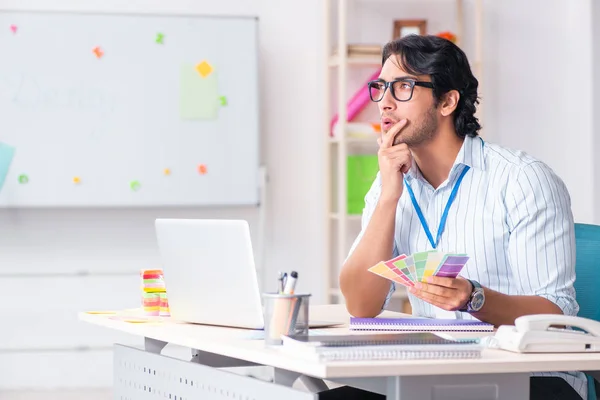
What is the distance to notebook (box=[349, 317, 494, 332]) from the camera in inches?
71.2

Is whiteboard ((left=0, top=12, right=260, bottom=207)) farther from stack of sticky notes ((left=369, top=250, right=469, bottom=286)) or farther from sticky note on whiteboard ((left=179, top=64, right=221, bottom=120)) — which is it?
stack of sticky notes ((left=369, top=250, right=469, bottom=286))

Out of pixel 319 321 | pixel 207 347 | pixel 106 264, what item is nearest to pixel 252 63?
pixel 106 264

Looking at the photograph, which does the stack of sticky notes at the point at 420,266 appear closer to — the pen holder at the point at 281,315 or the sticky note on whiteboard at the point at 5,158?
the pen holder at the point at 281,315

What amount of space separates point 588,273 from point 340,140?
2186 millimetres

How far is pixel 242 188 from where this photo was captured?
4.27 meters

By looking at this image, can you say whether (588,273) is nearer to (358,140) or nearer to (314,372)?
(314,372)

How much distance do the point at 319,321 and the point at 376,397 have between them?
20cm

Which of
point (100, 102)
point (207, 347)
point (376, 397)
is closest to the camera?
point (207, 347)

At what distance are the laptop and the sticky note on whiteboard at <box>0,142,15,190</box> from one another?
7.73 feet

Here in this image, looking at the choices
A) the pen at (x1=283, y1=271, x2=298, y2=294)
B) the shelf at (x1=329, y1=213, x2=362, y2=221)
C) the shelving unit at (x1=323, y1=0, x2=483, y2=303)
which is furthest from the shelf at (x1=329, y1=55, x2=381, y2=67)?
the pen at (x1=283, y1=271, x2=298, y2=294)

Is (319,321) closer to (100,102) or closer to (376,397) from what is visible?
(376,397)

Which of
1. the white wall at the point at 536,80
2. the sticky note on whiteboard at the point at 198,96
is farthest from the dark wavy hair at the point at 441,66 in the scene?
the white wall at the point at 536,80

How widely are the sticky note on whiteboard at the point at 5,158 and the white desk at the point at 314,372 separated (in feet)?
7.23

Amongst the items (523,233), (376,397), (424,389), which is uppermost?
(523,233)
